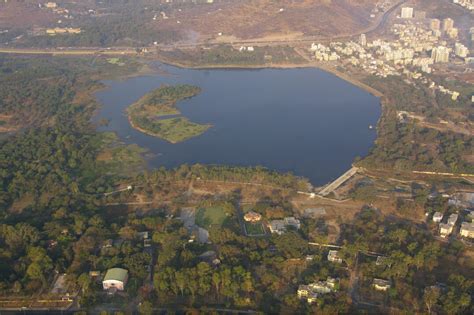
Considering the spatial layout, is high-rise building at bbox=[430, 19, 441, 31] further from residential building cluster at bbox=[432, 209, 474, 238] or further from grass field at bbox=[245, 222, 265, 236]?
grass field at bbox=[245, 222, 265, 236]

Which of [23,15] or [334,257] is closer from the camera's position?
[334,257]

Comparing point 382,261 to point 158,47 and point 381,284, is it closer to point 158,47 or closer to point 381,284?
point 381,284

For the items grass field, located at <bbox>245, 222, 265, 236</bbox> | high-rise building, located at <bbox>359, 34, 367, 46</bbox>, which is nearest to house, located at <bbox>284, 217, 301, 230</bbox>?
grass field, located at <bbox>245, 222, 265, 236</bbox>

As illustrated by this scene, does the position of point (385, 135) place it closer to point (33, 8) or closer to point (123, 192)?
point (123, 192)

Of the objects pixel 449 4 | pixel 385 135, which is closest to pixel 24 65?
pixel 385 135

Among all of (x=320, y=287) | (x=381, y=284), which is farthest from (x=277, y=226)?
(x=381, y=284)

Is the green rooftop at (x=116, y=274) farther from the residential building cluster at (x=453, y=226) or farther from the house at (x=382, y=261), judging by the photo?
the residential building cluster at (x=453, y=226)
